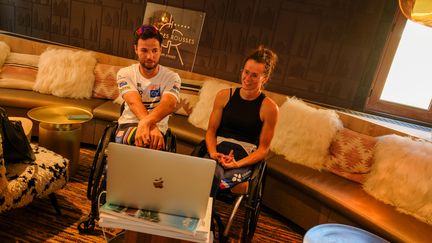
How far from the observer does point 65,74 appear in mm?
3012

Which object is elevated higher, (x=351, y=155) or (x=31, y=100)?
(x=351, y=155)

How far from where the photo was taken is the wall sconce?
1270 mm

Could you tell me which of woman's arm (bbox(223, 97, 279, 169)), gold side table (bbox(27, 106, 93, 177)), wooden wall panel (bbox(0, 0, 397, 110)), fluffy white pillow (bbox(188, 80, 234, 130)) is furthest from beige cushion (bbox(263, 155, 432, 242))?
gold side table (bbox(27, 106, 93, 177))

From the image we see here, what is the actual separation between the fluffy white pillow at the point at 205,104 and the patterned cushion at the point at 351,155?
1088mm

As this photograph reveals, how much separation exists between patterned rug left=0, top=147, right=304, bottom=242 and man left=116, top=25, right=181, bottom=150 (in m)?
0.66

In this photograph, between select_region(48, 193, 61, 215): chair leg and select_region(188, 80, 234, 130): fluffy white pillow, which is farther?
select_region(188, 80, 234, 130): fluffy white pillow

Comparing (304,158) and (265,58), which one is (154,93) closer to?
(265,58)

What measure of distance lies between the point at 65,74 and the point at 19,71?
17.8 inches

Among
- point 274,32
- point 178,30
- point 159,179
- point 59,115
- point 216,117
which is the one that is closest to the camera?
point 159,179

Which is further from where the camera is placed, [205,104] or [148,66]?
[205,104]

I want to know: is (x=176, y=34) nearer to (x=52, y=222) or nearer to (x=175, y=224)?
(x=52, y=222)

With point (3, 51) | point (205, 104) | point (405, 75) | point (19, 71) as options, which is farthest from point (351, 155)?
point (3, 51)

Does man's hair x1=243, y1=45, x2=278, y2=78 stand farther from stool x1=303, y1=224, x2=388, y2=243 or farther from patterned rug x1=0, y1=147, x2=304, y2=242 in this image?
patterned rug x1=0, y1=147, x2=304, y2=242

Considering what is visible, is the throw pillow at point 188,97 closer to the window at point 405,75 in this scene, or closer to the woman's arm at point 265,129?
the woman's arm at point 265,129
